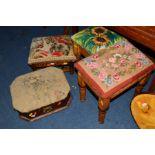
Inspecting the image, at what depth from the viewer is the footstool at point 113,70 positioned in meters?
1.44

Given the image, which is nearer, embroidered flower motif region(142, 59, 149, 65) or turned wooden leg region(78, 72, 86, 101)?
embroidered flower motif region(142, 59, 149, 65)

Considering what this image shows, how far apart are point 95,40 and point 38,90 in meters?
0.64

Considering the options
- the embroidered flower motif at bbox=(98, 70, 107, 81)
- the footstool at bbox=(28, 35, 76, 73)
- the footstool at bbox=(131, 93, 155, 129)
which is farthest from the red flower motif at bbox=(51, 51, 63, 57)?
the footstool at bbox=(131, 93, 155, 129)

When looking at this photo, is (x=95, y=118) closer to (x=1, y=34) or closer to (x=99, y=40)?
(x=99, y=40)

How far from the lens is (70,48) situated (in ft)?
6.50

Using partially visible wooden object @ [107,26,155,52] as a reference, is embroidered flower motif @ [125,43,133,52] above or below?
below

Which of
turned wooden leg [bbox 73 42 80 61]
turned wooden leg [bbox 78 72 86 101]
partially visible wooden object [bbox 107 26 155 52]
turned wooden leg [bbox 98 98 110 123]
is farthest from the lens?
turned wooden leg [bbox 73 42 80 61]

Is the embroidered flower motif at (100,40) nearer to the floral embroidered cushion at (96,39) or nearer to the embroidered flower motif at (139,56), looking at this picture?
the floral embroidered cushion at (96,39)

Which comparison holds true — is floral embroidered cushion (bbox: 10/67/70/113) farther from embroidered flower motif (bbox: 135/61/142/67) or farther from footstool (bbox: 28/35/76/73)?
embroidered flower motif (bbox: 135/61/142/67)

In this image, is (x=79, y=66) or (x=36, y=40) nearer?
(x=79, y=66)

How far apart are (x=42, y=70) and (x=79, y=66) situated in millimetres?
475

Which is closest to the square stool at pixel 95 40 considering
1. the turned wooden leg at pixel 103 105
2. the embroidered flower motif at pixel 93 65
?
→ the embroidered flower motif at pixel 93 65

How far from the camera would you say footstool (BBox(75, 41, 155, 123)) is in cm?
144
